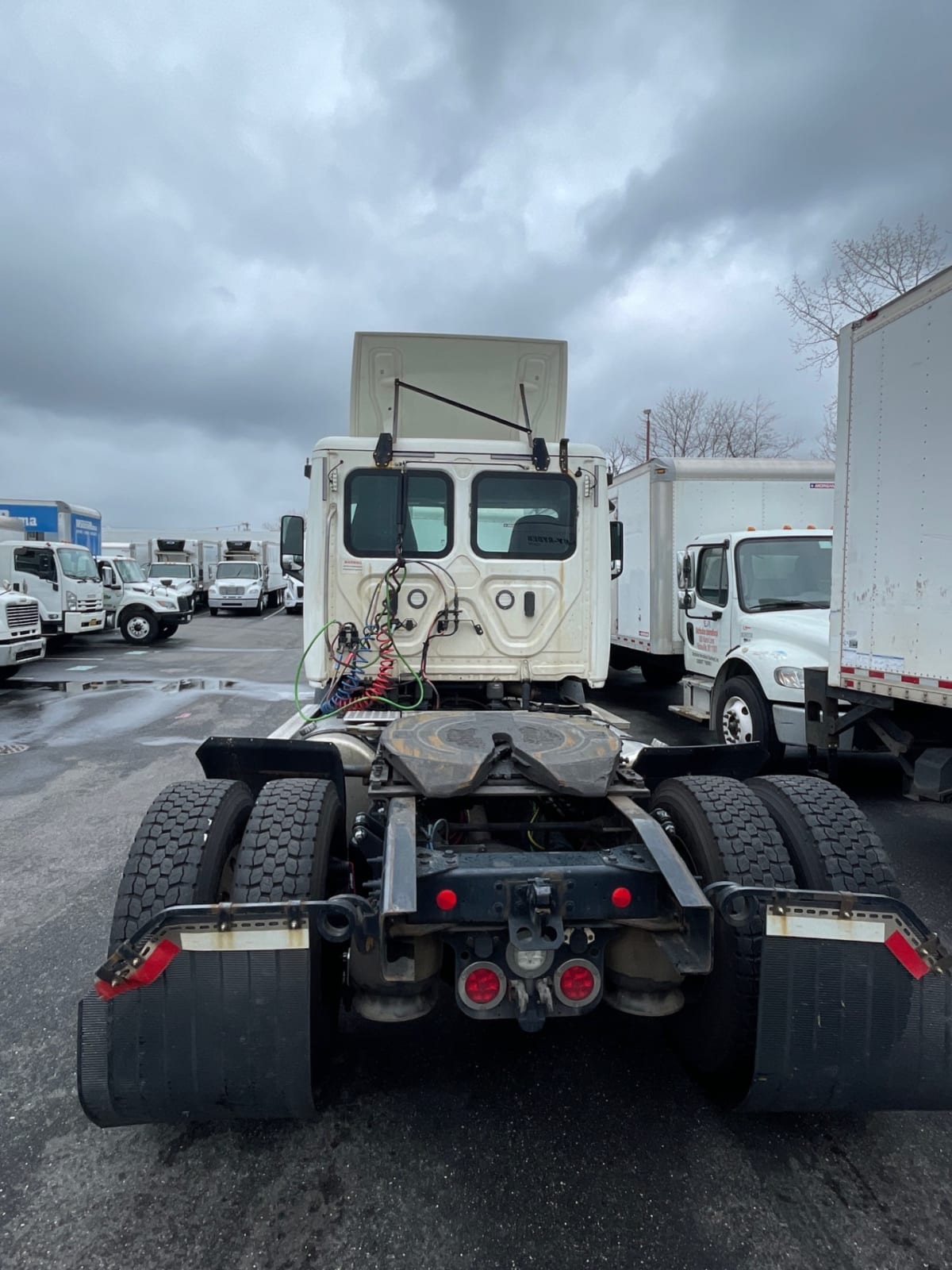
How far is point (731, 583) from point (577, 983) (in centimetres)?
642

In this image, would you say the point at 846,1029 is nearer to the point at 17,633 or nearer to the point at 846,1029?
the point at 846,1029

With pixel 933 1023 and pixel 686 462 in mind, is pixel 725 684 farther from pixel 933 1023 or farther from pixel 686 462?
pixel 933 1023

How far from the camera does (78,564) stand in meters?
17.3

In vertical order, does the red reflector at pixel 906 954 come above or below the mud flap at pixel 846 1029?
above

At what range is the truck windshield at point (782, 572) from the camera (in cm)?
766

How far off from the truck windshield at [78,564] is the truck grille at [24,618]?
336 centimetres

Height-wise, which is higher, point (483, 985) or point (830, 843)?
point (830, 843)

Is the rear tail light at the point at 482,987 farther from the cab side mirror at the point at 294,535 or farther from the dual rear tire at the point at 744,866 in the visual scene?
the cab side mirror at the point at 294,535

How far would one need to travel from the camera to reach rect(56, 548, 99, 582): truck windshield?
16.6 m

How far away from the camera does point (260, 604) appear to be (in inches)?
1209

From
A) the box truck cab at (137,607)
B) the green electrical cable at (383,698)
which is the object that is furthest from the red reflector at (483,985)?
Result: the box truck cab at (137,607)

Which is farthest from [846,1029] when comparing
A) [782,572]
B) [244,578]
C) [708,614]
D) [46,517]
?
[244,578]

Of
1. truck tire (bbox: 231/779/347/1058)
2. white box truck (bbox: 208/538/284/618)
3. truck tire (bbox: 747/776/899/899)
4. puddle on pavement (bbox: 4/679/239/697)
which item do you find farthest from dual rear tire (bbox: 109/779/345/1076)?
white box truck (bbox: 208/538/284/618)

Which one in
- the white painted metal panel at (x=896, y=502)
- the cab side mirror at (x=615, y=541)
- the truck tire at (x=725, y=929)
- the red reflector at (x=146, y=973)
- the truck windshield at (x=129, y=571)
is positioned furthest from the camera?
the truck windshield at (x=129, y=571)
